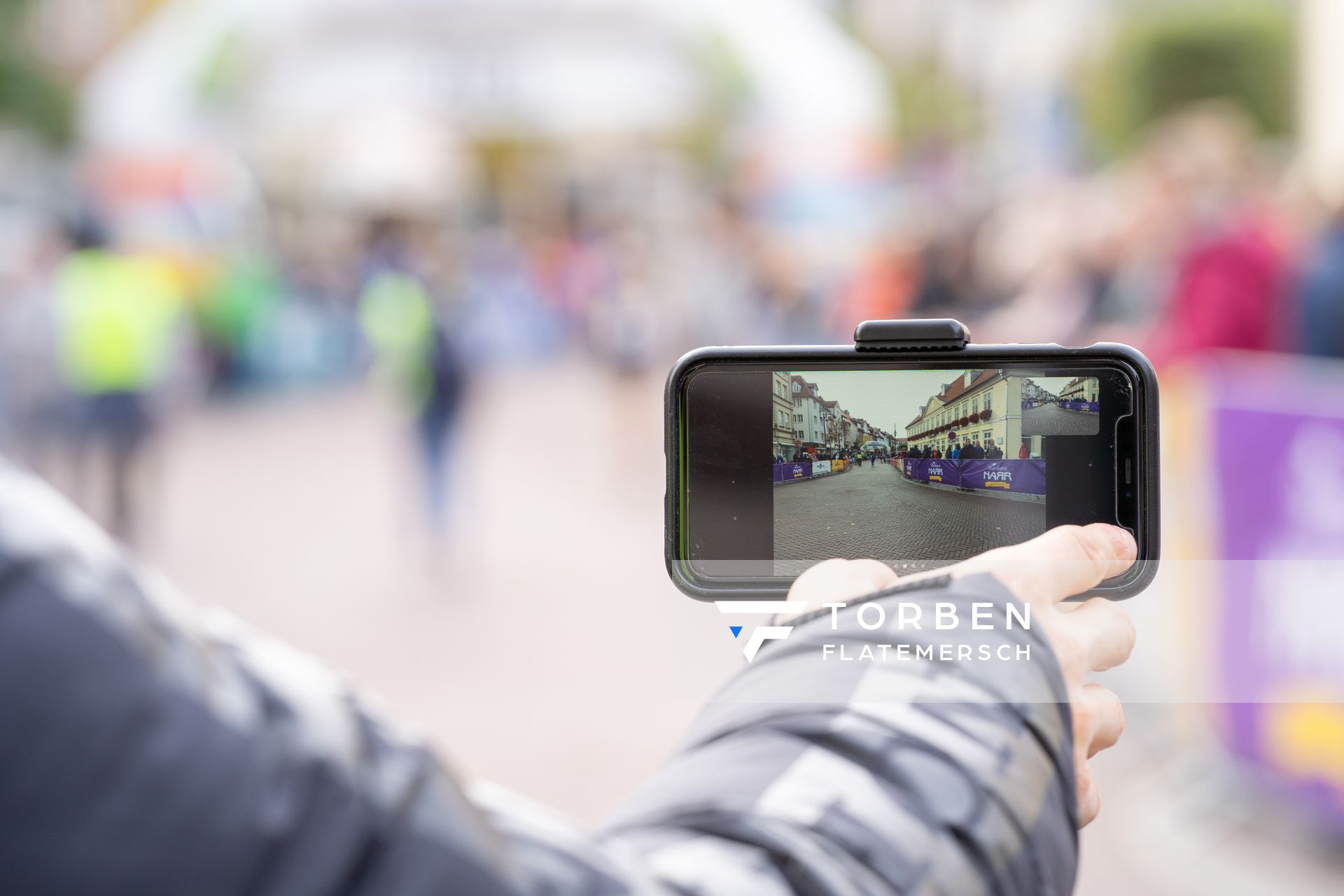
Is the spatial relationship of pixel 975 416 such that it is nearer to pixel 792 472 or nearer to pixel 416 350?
pixel 792 472

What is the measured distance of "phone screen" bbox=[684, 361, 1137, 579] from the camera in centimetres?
66

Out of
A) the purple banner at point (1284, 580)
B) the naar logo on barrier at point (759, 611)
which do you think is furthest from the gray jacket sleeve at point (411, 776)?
the purple banner at point (1284, 580)

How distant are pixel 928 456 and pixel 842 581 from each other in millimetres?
73

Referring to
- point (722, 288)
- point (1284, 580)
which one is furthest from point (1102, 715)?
point (722, 288)

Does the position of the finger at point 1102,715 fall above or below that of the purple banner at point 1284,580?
above

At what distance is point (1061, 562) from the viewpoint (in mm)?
638

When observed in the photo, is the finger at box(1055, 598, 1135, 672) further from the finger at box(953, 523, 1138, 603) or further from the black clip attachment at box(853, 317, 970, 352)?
the black clip attachment at box(853, 317, 970, 352)

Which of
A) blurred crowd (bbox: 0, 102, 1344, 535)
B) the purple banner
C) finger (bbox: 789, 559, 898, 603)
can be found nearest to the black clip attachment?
finger (bbox: 789, 559, 898, 603)

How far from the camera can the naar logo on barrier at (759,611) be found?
0.67 meters

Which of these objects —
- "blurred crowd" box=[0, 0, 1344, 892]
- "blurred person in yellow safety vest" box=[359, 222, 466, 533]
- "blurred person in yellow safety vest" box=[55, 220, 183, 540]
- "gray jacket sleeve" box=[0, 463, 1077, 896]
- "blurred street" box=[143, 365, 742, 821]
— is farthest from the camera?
"blurred person in yellow safety vest" box=[55, 220, 183, 540]

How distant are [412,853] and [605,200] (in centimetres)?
1275

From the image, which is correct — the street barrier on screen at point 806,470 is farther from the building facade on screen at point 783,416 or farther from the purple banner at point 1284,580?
the purple banner at point 1284,580

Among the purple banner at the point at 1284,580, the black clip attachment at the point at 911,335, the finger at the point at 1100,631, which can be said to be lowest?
the purple banner at the point at 1284,580

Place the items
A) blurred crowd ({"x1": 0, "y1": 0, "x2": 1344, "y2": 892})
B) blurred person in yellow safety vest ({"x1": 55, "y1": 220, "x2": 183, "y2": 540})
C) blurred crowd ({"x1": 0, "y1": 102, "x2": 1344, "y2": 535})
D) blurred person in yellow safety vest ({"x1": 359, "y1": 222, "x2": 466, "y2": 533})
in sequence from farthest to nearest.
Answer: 1. blurred person in yellow safety vest ({"x1": 55, "y1": 220, "x2": 183, "y2": 540})
2. blurred person in yellow safety vest ({"x1": 359, "y1": 222, "x2": 466, "y2": 533})
3. blurred crowd ({"x1": 0, "y1": 0, "x2": 1344, "y2": 892})
4. blurred crowd ({"x1": 0, "y1": 102, "x2": 1344, "y2": 535})
